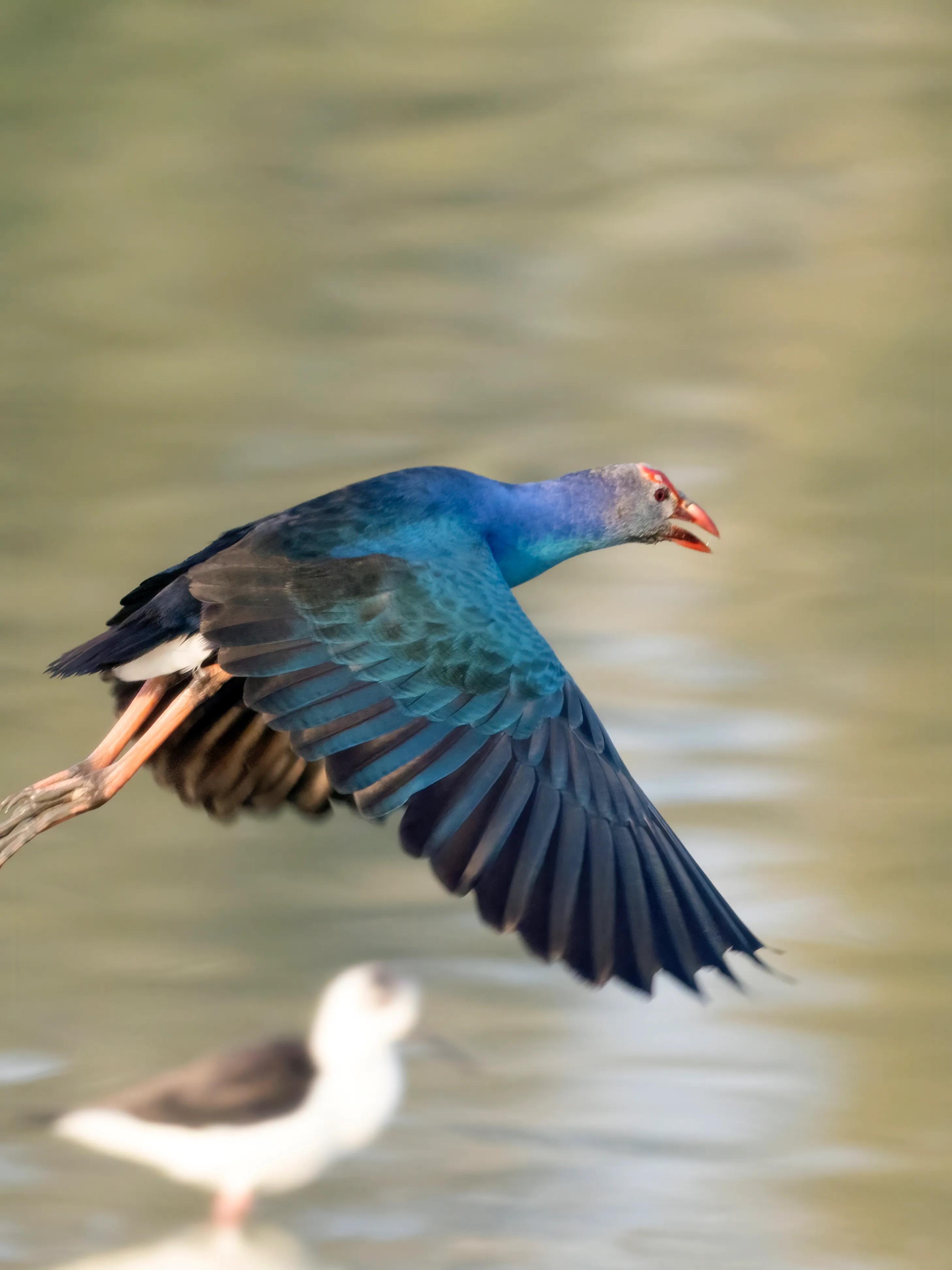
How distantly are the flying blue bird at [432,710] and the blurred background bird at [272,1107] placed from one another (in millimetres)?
946

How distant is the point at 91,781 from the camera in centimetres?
364

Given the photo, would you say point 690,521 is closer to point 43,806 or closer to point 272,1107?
point 43,806

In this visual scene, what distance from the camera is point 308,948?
Result: 16.3ft

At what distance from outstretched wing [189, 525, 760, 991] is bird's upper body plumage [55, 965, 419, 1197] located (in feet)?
4.67

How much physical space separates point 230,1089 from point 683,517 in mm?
1540

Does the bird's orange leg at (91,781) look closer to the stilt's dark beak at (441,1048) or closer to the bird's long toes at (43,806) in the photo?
the bird's long toes at (43,806)

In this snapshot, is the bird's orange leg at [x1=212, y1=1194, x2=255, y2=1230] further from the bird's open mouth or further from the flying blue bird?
the bird's open mouth

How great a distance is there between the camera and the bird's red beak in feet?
13.7

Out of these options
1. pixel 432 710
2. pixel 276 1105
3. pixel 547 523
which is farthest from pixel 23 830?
pixel 276 1105

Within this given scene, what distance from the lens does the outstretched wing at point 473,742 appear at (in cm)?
304

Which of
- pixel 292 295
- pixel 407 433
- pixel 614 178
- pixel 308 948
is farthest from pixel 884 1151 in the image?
pixel 614 178

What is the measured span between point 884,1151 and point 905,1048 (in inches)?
12.4

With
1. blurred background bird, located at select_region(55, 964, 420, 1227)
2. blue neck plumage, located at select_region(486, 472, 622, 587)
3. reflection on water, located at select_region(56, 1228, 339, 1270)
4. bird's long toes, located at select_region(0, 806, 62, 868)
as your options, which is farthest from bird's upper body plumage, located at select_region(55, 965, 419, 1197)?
blue neck plumage, located at select_region(486, 472, 622, 587)

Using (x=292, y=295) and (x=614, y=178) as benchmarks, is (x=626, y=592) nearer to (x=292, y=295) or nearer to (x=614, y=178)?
(x=292, y=295)
